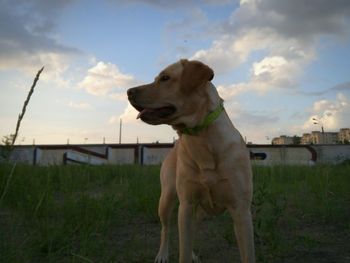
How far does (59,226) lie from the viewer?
4094 mm

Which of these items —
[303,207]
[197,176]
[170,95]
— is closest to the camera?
[170,95]

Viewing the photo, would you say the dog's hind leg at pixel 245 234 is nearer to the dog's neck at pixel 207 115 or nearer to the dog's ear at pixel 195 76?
the dog's neck at pixel 207 115

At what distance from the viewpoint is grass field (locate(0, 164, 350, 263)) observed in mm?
3818

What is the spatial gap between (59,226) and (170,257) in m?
1.19

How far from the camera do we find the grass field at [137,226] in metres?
3.82

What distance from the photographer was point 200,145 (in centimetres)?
361

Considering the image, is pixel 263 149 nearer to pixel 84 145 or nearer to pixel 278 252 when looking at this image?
pixel 84 145

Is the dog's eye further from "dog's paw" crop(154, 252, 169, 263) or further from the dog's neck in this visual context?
"dog's paw" crop(154, 252, 169, 263)

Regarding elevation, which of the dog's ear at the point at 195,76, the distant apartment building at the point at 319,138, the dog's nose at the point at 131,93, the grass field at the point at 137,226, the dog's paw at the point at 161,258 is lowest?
the dog's paw at the point at 161,258

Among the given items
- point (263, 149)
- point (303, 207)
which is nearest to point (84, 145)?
point (263, 149)

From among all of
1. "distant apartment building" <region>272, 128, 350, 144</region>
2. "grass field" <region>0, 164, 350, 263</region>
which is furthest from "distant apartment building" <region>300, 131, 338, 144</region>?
"grass field" <region>0, 164, 350, 263</region>

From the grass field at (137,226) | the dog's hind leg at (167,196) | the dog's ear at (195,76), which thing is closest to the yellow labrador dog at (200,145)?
the dog's ear at (195,76)

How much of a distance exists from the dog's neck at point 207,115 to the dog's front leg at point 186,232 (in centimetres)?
73

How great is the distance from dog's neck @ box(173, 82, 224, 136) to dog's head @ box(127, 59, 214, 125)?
0.10 feet
